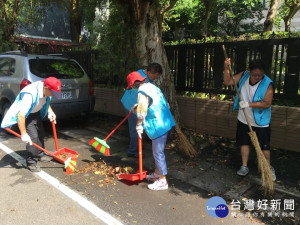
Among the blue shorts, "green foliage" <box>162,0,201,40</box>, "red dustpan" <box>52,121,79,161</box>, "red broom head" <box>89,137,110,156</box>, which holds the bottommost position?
"red dustpan" <box>52,121,79,161</box>

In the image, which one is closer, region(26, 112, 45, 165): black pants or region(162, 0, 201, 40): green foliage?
region(26, 112, 45, 165): black pants

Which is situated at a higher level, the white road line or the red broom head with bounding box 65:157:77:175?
the red broom head with bounding box 65:157:77:175

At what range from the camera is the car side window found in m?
6.13

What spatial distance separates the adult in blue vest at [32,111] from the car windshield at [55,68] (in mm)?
1708

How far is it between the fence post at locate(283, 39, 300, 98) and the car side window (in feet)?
18.3

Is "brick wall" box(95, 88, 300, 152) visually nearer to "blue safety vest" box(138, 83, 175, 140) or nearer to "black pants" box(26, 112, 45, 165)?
"blue safety vest" box(138, 83, 175, 140)

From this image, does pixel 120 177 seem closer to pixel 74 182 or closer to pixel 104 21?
pixel 74 182

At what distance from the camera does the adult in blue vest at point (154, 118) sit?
→ 3.48 meters

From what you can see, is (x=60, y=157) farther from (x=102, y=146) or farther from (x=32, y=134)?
(x=102, y=146)

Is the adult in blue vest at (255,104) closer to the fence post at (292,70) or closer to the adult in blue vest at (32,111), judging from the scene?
the fence post at (292,70)

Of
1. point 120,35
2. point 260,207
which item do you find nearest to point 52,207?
point 260,207

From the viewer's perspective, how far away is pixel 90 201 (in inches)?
134

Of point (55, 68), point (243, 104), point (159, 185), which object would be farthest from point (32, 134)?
point (243, 104)

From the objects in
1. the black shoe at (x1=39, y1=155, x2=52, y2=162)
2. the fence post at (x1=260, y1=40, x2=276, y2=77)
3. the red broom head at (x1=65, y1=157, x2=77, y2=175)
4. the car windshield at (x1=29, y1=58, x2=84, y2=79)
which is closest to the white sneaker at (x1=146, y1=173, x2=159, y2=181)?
the red broom head at (x1=65, y1=157, x2=77, y2=175)
